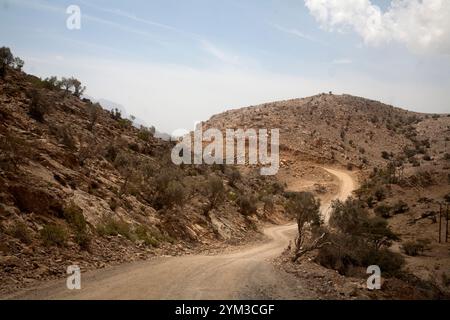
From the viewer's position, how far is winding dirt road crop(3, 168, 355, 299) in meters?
9.61

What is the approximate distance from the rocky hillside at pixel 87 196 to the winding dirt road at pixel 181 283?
1131mm

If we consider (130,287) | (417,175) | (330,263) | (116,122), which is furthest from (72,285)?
(417,175)

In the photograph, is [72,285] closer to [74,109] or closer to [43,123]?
[43,123]

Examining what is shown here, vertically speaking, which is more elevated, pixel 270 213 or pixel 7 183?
pixel 7 183

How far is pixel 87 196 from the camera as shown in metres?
18.3

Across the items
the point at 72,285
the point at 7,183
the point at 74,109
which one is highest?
the point at 74,109

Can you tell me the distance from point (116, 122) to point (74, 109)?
4947mm

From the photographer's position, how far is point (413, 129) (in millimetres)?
78375

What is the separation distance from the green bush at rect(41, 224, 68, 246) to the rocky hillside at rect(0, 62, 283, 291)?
35 millimetres

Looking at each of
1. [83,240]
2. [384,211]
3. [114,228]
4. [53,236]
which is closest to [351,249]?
[114,228]

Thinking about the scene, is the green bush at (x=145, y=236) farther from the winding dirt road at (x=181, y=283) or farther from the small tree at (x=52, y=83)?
the small tree at (x=52, y=83)

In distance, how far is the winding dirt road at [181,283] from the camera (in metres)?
9.61

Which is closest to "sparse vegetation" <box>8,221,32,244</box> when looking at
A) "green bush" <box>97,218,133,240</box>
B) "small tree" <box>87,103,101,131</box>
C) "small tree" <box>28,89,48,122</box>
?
"green bush" <box>97,218,133,240</box>

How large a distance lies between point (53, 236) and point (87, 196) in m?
5.22
